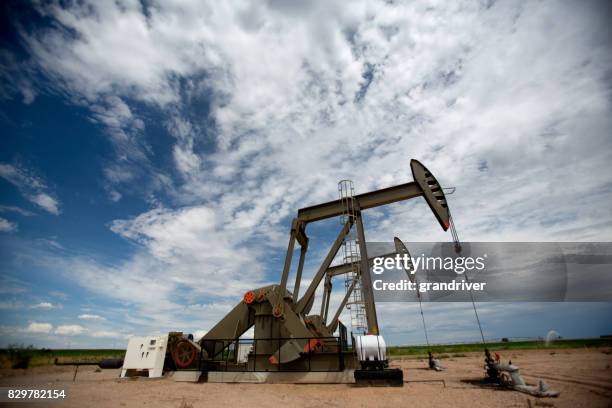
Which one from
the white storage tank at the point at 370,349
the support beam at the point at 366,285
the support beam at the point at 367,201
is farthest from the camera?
the support beam at the point at 367,201

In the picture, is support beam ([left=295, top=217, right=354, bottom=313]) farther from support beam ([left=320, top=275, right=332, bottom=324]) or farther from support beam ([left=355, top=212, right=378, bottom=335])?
support beam ([left=320, top=275, right=332, bottom=324])

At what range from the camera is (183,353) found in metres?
10.7

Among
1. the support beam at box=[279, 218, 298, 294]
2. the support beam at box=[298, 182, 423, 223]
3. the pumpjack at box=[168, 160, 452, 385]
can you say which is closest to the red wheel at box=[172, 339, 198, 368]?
Result: the pumpjack at box=[168, 160, 452, 385]

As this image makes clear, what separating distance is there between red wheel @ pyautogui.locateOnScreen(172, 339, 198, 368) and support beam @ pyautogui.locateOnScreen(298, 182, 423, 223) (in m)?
6.09

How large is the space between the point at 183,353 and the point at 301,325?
4617 mm

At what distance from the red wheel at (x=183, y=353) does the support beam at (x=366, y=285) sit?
637cm

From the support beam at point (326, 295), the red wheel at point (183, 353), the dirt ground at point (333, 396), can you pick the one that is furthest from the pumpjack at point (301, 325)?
the support beam at point (326, 295)

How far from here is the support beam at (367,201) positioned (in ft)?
32.6

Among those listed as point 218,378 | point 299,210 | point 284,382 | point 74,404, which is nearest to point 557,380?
point 284,382

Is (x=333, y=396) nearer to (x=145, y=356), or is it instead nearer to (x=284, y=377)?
(x=284, y=377)

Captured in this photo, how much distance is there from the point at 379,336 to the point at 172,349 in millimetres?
7684

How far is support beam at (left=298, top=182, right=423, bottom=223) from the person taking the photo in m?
9.93

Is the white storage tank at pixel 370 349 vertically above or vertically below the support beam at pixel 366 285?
below

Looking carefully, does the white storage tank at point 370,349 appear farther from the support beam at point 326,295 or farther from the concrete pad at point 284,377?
the support beam at point 326,295
